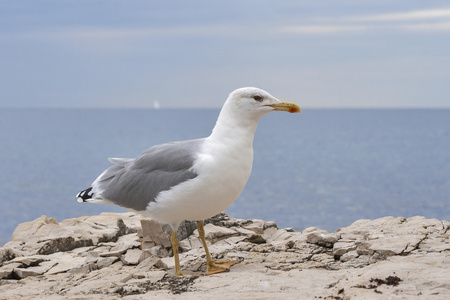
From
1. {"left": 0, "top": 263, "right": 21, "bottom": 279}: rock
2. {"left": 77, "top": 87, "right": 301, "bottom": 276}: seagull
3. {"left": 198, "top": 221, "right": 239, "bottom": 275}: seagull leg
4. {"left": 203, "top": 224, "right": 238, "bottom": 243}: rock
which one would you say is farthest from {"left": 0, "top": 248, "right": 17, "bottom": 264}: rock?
{"left": 198, "top": 221, "right": 239, "bottom": 275}: seagull leg

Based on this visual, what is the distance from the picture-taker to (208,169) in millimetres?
7195

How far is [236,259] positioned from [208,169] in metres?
1.45

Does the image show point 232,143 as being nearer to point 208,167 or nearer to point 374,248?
point 208,167

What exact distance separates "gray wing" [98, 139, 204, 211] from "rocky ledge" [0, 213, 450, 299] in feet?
2.82

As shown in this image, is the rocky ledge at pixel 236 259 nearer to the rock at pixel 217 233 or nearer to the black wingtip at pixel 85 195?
the rock at pixel 217 233

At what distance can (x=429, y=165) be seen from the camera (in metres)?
56.9

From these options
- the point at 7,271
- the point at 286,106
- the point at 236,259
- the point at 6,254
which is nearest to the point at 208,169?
the point at 286,106

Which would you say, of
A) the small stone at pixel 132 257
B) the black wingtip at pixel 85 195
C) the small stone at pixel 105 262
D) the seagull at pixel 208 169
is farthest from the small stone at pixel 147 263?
the black wingtip at pixel 85 195

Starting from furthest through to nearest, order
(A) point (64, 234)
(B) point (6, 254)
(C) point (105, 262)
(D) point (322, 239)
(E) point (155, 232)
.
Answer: (A) point (64, 234) < (B) point (6, 254) < (E) point (155, 232) < (C) point (105, 262) < (D) point (322, 239)

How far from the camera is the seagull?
23.8 ft

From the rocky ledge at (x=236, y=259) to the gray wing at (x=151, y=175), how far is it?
2.82 feet

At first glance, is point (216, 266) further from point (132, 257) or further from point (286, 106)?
point (286, 106)

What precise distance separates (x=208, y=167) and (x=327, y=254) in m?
1.96

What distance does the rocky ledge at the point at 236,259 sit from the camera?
606 cm
